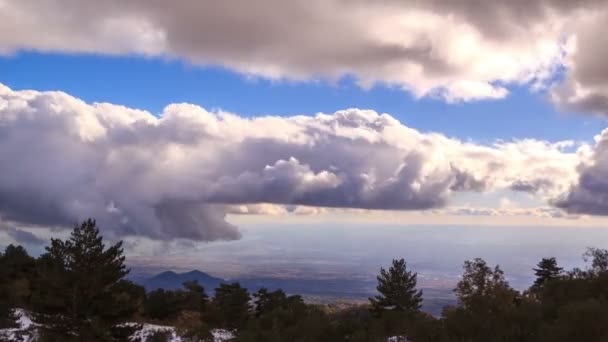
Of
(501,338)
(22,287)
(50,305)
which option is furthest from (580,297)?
(22,287)

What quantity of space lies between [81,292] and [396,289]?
158ft

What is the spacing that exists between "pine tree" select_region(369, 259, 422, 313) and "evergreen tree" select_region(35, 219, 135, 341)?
43124 mm

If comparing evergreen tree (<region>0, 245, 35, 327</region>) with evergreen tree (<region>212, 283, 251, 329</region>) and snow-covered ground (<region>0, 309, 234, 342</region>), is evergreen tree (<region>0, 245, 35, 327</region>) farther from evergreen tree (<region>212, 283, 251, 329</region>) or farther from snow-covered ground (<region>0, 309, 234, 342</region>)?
evergreen tree (<region>212, 283, 251, 329</region>)

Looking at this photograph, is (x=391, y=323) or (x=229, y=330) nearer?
(x=391, y=323)

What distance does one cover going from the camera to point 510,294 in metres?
71.2

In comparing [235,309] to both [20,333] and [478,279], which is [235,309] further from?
[478,279]

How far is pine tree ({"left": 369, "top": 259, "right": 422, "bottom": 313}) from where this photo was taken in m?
76.9

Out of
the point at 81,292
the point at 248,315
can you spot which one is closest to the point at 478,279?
the point at 248,315

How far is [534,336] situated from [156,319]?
180 ft

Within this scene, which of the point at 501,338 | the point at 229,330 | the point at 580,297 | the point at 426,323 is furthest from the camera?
the point at 229,330

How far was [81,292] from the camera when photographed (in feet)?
136

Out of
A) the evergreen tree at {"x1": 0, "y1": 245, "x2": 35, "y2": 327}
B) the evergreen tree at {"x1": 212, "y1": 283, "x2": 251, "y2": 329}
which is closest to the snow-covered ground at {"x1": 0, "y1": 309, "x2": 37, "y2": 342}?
the evergreen tree at {"x1": 0, "y1": 245, "x2": 35, "y2": 327}

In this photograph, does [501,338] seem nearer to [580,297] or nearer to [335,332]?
[335,332]

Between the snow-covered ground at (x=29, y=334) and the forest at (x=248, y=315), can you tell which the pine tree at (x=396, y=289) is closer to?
the forest at (x=248, y=315)
